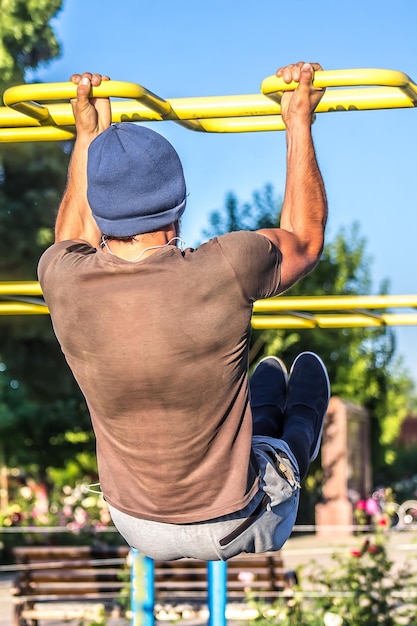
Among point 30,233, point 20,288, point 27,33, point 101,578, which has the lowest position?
point 101,578

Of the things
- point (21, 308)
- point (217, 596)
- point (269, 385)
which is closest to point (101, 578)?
point (217, 596)

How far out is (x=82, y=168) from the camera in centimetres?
257

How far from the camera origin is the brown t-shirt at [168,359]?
2180mm

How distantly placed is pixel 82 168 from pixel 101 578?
4.55 meters

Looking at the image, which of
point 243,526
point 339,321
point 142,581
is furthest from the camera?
point 339,321

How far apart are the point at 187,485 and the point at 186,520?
10 centimetres

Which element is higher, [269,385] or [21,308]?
[21,308]

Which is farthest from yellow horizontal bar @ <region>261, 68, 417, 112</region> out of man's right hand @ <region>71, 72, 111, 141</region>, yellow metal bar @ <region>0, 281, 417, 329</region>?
yellow metal bar @ <region>0, 281, 417, 329</region>

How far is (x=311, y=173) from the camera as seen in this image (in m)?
2.45

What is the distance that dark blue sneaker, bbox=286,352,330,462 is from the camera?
9.79 feet

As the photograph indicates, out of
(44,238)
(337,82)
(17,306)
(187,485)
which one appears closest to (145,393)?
(187,485)

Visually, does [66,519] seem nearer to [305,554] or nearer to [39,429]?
[305,554]

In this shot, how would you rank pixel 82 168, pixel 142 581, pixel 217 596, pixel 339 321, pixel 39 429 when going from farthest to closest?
pixel 39 429, pixel 339 321, pixel 142 581, pixel 217 596, pixel 82 168

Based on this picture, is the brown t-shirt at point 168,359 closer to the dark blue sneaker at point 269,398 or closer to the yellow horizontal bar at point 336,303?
the dark blue sneaker at point 269,398
